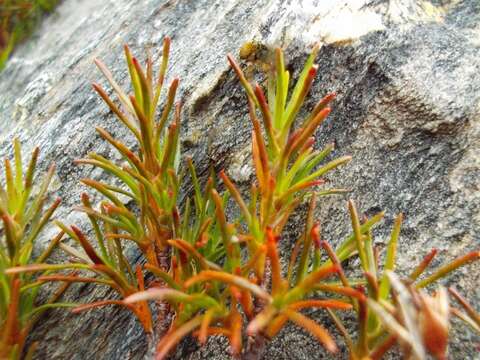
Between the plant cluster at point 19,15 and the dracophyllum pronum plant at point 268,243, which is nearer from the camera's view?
the dracophyllum pronum plant at point 268,243

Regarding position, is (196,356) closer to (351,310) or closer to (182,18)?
(351,310)

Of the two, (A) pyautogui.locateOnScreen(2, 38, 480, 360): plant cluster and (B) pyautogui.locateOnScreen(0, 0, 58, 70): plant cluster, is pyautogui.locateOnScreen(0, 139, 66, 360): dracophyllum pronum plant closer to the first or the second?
(A) pyautogui.locateOnScreen(2, 38, 480, 360): plant cluster

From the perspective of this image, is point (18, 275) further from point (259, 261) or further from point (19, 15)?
point (19, 15)

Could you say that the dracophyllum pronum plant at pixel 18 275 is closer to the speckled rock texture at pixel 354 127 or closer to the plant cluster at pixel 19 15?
the speckled rock texture at pixel 354 127

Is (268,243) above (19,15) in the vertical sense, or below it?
below

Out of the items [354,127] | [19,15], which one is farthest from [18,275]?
[19,15]

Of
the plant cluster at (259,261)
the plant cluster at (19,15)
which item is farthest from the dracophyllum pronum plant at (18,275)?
the plant cluster at (19,15)
